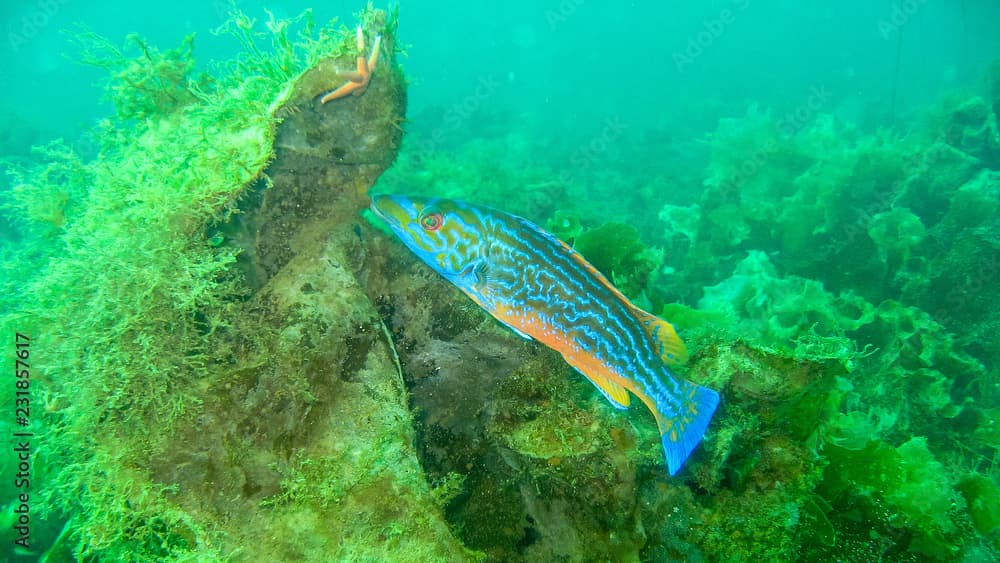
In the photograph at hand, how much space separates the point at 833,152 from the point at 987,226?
4.36m

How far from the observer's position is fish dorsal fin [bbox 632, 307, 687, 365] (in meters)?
3.11

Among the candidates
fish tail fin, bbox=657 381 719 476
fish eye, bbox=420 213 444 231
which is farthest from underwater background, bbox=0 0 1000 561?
fish eye, bbox=420 213 444 231

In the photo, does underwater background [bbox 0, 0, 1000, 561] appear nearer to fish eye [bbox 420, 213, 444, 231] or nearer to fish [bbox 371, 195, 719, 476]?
fish [bbox 371, 195, 719, 476]

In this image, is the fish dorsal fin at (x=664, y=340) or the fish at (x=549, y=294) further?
the fish dorsal fin at (x=664, y=340)

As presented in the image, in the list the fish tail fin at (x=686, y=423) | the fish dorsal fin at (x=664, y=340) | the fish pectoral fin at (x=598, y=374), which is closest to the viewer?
the fish tail fin at (x=686, y=423)

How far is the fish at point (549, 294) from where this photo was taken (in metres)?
3.00

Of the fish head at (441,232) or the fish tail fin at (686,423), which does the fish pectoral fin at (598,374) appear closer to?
the fish tail fin at (686,423)

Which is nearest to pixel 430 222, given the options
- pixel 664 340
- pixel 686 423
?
pixel 664 340

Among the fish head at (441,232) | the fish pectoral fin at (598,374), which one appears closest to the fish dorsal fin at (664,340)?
the fish pectoral fin at (598,374)

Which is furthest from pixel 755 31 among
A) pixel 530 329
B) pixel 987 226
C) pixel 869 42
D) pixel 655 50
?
pixel 530 329

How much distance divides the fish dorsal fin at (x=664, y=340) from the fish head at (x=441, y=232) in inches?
48.4

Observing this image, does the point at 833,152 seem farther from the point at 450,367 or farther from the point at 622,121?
the point at 622,121

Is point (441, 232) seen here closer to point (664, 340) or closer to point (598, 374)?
point (598, 374)

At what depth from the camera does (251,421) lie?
2.55 metres
